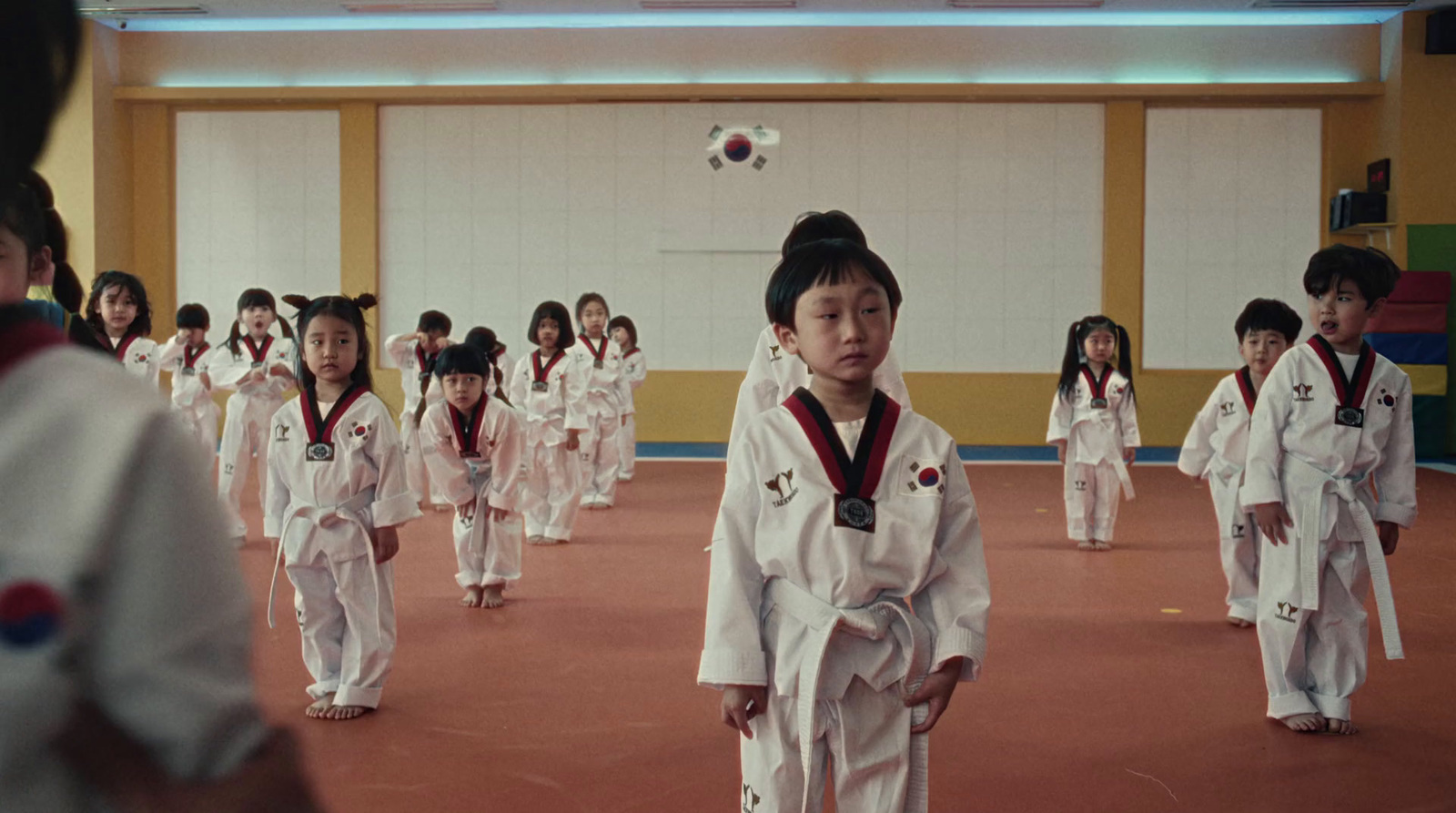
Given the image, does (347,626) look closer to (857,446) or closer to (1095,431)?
(857,446)

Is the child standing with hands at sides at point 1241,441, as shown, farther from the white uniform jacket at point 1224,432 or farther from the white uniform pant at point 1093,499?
the white uniform pant at point 1093,499

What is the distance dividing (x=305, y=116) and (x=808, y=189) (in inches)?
233

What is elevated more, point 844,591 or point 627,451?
point 844,591

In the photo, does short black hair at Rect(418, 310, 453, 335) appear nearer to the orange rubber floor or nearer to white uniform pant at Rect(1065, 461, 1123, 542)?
the orange rubber floor

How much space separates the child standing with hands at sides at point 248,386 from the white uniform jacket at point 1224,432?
202 inches

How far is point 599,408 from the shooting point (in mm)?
8977

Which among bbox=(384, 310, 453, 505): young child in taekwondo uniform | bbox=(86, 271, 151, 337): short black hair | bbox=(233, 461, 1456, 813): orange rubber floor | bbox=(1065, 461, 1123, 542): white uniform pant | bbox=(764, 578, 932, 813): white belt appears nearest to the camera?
bbox=(764, 578, 932, 813): white belt

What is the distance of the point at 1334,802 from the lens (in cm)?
315

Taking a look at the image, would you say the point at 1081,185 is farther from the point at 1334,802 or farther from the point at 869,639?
the point at 869,639

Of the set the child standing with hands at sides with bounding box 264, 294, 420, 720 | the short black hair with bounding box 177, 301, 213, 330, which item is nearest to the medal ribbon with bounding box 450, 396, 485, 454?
the child standing with hands at sides with bounding box 264, 294, 420, 720

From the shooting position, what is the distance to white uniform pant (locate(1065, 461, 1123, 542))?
724 cm

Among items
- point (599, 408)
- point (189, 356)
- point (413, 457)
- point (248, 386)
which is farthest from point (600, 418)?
point (189, 356)

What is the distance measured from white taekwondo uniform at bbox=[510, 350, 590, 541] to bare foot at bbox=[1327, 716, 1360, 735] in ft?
→ 15.2

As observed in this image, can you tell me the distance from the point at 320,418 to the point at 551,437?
3931 millimetres
